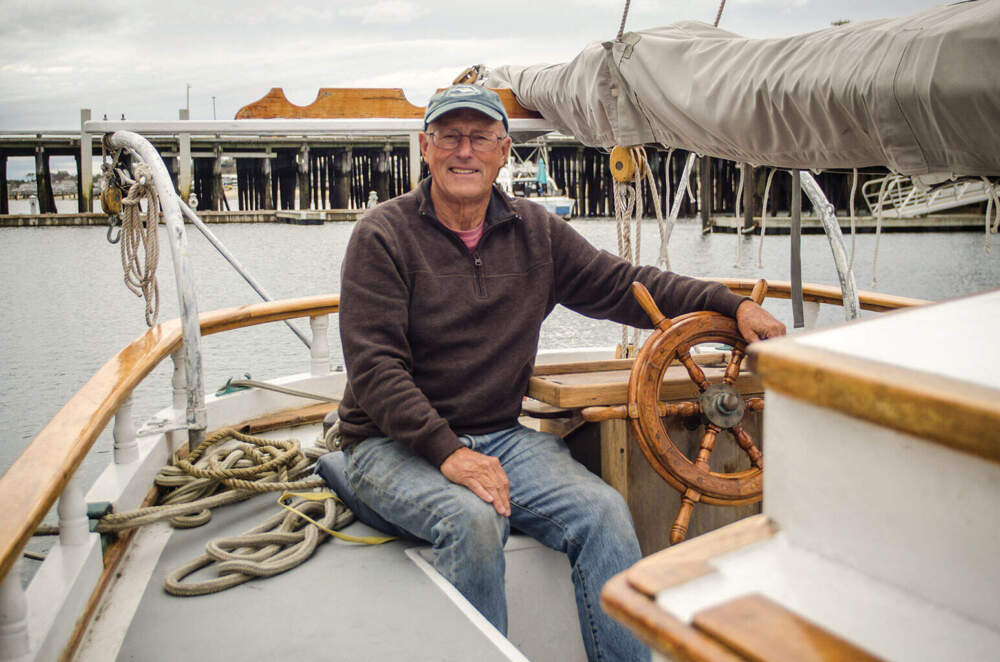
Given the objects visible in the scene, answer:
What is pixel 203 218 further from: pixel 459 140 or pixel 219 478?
pixel 459 140

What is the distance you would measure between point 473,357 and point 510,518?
0.40 meters

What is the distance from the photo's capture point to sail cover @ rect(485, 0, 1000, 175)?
4.71 feet

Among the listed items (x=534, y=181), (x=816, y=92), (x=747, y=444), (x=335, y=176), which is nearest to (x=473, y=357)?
(x=747, y=444)

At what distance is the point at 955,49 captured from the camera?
1.42 meters

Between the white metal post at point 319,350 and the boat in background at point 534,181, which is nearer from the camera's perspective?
the white metal post at point 319,350

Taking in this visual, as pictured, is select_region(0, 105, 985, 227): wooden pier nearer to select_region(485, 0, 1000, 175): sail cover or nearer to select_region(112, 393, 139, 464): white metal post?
select_region(485, 0, 1000, 175): sail cover

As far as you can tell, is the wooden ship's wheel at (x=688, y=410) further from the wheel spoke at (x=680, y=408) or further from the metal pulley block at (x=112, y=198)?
the metal pulley block at (x=112, y=198)

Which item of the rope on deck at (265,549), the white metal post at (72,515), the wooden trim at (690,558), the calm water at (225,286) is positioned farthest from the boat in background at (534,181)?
the wooden trim at (690,558)

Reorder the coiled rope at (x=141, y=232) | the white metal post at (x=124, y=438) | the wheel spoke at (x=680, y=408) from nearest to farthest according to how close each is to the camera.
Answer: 1. the wheel spoke at (x=680, y=408)
2. the white metal post at (x=124, y=438)
3. the coiled rope at (x=141, y=232)

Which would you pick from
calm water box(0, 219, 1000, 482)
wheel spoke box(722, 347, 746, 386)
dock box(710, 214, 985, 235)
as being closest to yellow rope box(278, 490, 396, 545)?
wheel spoke box(722, 347, 746, 386)

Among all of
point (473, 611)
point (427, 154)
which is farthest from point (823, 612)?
point (427, 154)

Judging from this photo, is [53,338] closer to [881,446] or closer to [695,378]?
[695,378]

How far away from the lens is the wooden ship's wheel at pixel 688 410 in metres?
1.98

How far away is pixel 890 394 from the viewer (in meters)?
0.67
